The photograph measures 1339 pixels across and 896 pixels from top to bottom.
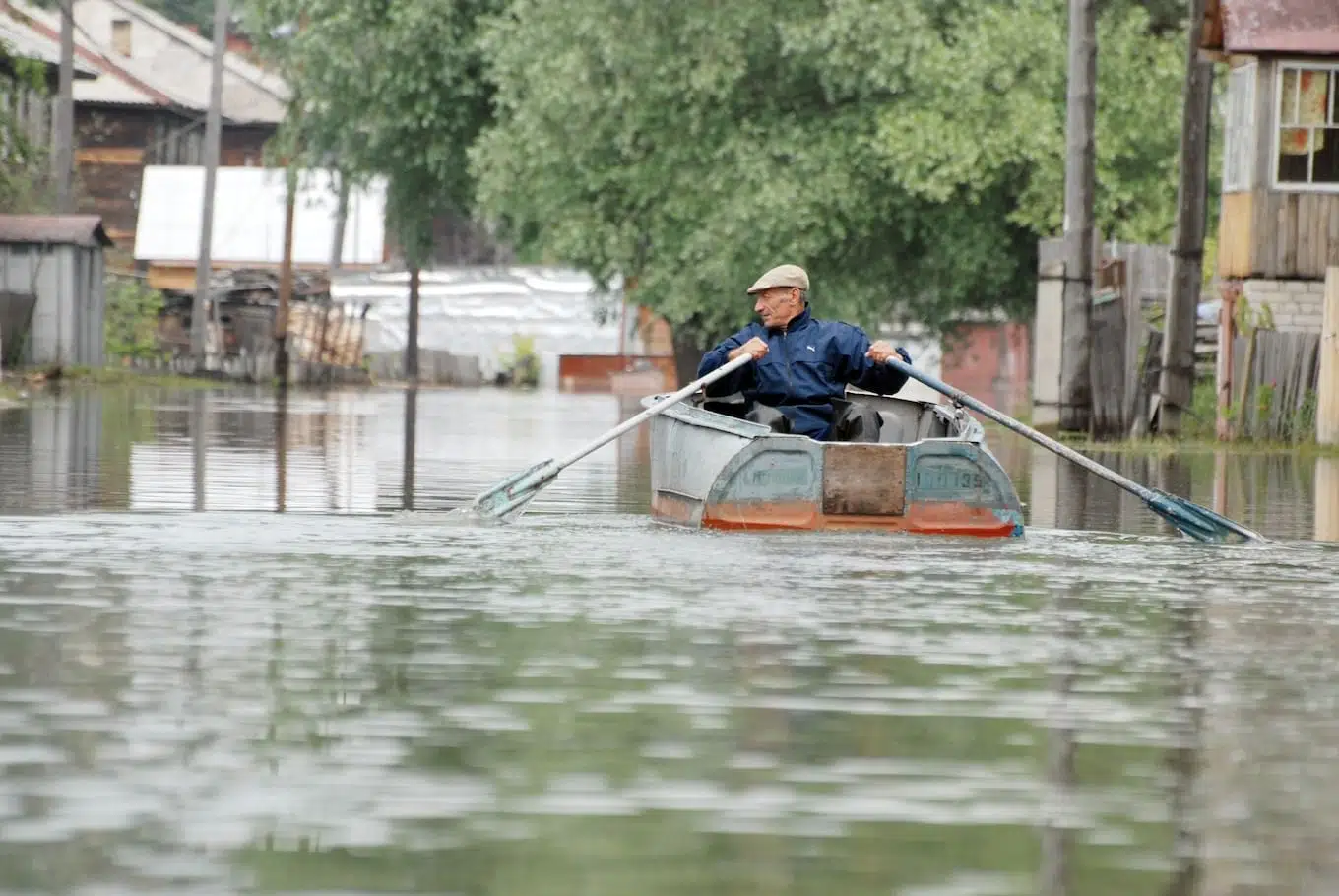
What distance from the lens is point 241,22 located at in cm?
5644

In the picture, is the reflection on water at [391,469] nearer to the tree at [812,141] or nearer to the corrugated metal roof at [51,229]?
the tree at [812,141]

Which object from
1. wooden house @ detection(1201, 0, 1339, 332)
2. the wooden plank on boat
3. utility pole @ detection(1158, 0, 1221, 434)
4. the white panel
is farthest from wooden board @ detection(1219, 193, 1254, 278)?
the wooden plank on boat

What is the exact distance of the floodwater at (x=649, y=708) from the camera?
6426 millimetres

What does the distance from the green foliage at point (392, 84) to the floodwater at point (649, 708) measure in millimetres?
32546

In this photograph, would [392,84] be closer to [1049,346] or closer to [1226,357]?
[1049,346]

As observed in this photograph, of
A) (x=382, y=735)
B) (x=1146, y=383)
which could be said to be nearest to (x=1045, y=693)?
(x=382, y=735)

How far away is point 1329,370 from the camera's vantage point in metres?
30.9

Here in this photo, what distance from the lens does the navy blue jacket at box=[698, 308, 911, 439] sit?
58.9 feet

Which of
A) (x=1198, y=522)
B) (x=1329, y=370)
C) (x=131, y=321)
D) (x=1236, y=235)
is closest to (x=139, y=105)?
(x=131, y=321)

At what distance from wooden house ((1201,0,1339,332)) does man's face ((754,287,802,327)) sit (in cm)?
1952

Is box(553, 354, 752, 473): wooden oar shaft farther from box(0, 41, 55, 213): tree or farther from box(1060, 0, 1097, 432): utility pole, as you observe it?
box(0, 41, 55, 213): tree

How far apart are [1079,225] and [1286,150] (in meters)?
4.03

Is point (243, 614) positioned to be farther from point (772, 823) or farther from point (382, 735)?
point (772, 823)

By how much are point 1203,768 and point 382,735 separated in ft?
A: 7.43
